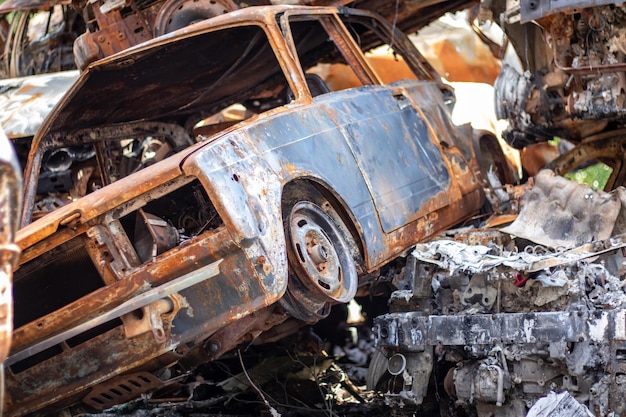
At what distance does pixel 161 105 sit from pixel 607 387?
3.91 metres

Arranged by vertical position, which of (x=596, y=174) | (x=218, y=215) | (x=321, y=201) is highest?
(x=218, y=215)

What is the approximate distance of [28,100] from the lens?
8.68 metres

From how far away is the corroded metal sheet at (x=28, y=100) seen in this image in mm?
8305

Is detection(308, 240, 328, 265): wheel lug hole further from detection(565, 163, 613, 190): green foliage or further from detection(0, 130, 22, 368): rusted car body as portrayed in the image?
detection(565, 163, 613, 190): green foliage

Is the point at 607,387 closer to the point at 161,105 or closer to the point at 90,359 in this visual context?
the point at 90,359

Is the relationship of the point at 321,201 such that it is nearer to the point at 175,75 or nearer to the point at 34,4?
the point at 175,75

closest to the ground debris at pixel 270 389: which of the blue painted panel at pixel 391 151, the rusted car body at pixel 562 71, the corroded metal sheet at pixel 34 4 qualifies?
the blue painted panel at pixel 391 151

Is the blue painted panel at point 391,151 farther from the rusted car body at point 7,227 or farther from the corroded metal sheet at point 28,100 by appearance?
the corroded metal sheet at point 28,100

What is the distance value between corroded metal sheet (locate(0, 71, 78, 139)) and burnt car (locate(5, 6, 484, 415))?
143 centimetres

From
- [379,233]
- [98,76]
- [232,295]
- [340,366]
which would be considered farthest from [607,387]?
[98,76]

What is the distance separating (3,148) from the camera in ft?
10.4

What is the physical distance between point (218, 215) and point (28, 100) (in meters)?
3.90

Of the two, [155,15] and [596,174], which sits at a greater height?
[155,15]

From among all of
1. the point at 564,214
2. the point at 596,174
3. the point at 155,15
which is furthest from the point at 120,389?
the point at 596,174
